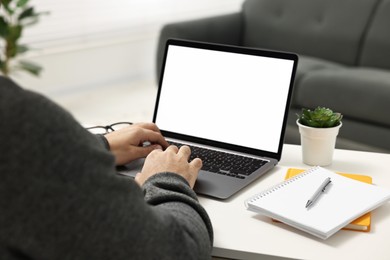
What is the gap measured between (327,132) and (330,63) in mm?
1946

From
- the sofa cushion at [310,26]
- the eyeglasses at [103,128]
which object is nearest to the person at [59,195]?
the eyeglasses at [103,128]

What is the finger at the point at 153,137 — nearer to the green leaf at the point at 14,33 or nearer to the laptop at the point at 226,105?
the laptop at the point at 226,105

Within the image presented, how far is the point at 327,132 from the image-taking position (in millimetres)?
1346

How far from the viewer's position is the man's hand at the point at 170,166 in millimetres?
1093

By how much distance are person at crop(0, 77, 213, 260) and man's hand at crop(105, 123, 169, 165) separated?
1.74 feet

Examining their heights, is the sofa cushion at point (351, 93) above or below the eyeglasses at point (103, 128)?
below

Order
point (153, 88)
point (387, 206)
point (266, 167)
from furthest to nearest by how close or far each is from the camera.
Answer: point (153, 88)
point (266, 167)
point (387, 206)

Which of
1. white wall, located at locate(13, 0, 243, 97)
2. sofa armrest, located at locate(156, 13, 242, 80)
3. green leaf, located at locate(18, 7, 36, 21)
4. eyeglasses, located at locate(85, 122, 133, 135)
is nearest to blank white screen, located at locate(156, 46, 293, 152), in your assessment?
eyeglasses, located at locate(85, 122, 133, 135)

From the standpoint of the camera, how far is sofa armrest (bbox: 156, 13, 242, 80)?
10.4ft

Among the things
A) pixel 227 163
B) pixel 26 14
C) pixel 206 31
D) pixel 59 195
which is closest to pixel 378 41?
pixel 206 31

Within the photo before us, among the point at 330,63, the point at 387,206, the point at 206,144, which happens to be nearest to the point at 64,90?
the point at 330,63

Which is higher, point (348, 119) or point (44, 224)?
point (44, 224)

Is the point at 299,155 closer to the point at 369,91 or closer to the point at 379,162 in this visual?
the point at 379,162

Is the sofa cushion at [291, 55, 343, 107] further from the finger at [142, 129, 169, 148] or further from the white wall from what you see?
the finger at [142, 129, 169, 148]
